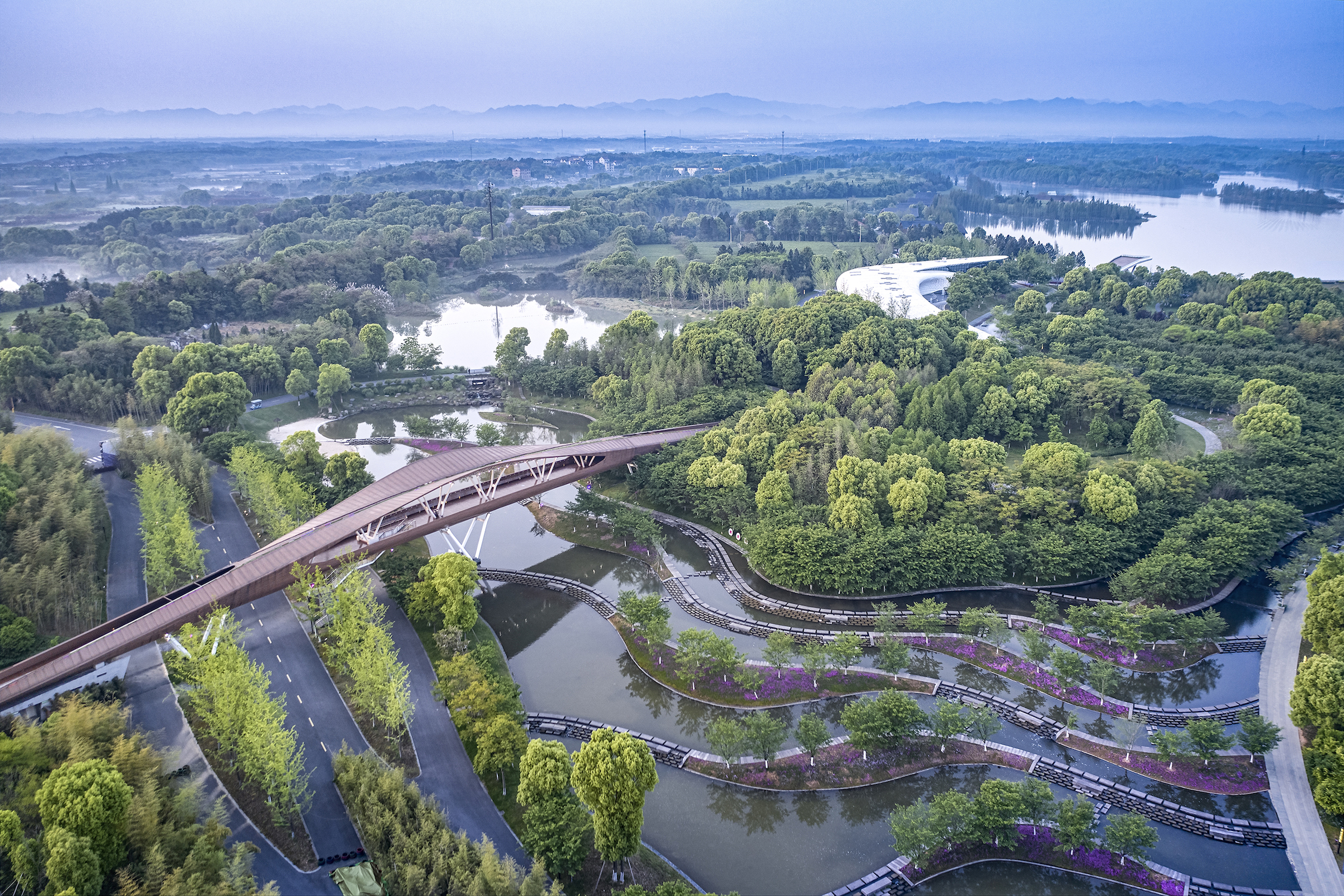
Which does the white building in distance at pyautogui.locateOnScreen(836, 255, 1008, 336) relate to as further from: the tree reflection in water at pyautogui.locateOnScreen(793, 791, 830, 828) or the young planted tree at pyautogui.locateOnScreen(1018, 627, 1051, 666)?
the tree reflection in water at pyautogui.locateOnScreen(793, 791, 830, 828)

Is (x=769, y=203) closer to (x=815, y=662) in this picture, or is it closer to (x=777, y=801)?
(x=815, y=662)

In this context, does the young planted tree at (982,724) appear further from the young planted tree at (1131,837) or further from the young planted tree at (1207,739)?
the young planted tree at (1207,739)

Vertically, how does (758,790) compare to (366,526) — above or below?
below

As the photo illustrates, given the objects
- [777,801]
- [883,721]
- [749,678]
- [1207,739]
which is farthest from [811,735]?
[1207,739]

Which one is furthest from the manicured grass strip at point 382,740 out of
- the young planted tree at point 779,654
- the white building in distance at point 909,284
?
the white building in distance at point 909,284

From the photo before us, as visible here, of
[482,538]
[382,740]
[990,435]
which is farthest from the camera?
[990,435]

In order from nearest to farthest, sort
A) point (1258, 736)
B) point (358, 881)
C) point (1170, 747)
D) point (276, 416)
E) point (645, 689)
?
point (358, 881) → point (1258, 736) → point (1170, 747) → point (645, 689) → point (276, 416)
